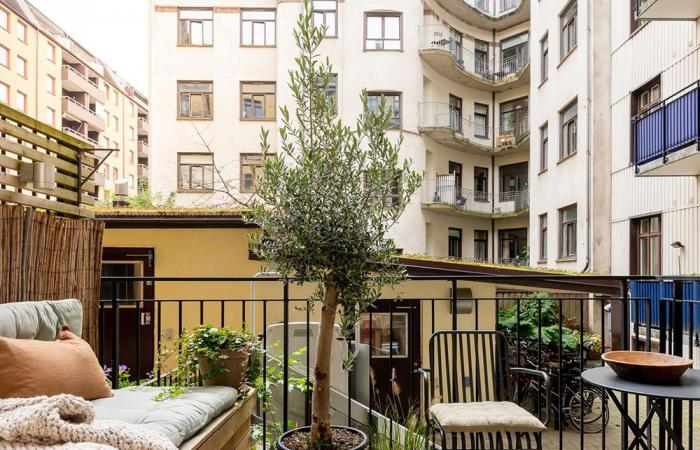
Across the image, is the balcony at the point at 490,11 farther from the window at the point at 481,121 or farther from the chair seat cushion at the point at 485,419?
the chair seat cushion at the point at 485,419

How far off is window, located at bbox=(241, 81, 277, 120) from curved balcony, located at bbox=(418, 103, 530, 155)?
14.4 feet

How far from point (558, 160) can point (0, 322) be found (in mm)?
10796

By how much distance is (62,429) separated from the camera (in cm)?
145

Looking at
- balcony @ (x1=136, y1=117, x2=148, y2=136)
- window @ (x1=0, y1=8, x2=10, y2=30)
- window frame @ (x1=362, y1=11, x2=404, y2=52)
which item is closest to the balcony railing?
window frame @ (x1=362, y1=11, x2=404, y2=52)

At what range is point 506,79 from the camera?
1550 cm

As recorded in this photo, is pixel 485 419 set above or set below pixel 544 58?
below

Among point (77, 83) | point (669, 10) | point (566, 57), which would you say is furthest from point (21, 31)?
point (669, 10)

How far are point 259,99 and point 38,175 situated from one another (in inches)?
424

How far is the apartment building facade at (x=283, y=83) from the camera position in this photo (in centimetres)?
1300

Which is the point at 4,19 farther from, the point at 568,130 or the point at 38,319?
the point at 38,319

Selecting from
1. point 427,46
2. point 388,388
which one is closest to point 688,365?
point 388,388

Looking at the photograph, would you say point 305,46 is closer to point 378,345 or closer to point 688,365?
point 688,365

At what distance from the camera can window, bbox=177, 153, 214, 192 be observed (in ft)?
44.9

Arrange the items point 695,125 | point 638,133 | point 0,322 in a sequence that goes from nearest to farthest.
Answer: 1. point 0,322
2. point 695,125
3. point 638,133
